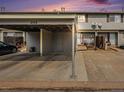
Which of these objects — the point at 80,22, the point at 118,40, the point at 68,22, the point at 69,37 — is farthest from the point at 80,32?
the point at 68,22

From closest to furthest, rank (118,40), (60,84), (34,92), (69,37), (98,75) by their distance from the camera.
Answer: (34,92) < (60,84) < (98,75) < (69,37) < (118,40)

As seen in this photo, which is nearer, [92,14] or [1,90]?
[1,90]

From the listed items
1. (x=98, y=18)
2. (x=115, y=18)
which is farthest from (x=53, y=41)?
(x=115, y=18)

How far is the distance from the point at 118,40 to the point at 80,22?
6.66m

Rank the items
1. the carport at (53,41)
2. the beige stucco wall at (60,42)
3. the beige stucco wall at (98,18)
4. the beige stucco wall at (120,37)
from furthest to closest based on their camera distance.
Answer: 1. the beige stucco wall at (98,18)
2. the beige stucco wall at (120,37)
3. the beige stucco wall at (60,42)
4. the carport at (53,41)

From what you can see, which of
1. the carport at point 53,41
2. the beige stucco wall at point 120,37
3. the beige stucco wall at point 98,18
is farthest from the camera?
the beige stucco wall at point 98,18

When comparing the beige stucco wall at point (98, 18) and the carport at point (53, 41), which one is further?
the beige stucco wall at point (98, 18)

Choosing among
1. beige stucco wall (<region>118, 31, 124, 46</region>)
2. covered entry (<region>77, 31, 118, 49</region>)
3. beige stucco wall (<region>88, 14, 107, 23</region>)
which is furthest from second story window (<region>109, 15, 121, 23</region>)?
beige stucco wall (<region>118, 31, 124, 46</region>)

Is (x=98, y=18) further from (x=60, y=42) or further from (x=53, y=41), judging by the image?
(x=53, y=41)

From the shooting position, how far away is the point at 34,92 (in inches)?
451

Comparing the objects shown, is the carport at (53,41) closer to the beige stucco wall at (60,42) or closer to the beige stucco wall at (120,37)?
the beige stucco wall at (60,42)

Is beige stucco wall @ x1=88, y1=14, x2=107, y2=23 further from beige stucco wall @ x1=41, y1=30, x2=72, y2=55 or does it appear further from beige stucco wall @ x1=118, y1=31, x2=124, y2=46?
beige stucco wall @ x1=41, y1=30, x2=72, y2=55

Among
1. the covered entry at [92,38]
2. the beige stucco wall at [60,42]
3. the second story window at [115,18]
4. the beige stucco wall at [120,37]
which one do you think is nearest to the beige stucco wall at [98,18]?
the second story window at [115,18]

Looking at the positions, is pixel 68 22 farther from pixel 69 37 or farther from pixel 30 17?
pixel 69 37
